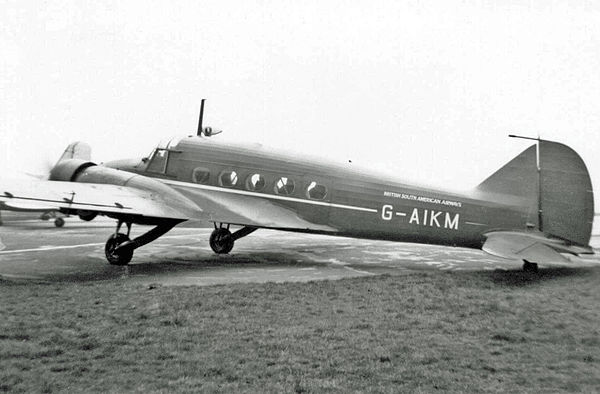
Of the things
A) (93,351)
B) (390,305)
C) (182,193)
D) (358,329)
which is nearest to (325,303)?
(390,305)

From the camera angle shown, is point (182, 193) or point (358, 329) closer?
point (358, 329)

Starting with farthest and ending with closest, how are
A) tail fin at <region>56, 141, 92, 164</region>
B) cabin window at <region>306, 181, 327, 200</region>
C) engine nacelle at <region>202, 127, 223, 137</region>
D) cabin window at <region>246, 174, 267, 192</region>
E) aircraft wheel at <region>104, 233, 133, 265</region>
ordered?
tail fin at <region>56, 141, 92, 164</region>, engine nacelle at <region>202, 127, 223, 137</region>, cabin window at <region>246, 174, 267, 192</region>, cabin window at <region>306, 181, 327, 200</region>, aircraft wheel at <region>104, 233, 133, 265</region>

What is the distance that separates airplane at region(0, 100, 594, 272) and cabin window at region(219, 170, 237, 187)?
0.08 ft

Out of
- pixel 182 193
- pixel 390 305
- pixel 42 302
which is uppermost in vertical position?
pixel 182 193

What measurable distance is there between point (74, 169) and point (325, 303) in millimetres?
9422

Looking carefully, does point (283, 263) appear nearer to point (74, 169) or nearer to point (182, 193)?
point (182, 193)

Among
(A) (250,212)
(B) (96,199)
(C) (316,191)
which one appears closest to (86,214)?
(B) (96,199)

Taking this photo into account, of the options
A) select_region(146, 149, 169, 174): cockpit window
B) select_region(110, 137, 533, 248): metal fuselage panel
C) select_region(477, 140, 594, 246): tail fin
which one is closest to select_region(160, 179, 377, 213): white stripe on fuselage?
select_region(110, 137, 533, 248): metal fuselage panel

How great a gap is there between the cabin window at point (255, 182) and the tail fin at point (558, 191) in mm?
5812

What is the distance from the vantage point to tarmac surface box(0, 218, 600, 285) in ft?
35.8

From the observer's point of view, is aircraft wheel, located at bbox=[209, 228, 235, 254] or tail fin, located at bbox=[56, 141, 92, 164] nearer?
aircraft wheel, located at bbox=[209, 228, 235, 254]

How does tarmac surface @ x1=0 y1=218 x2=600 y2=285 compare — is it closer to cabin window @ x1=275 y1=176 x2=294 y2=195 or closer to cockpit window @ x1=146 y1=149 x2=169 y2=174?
cabin window @ x1=275 y1=176 x2=294 y2=195

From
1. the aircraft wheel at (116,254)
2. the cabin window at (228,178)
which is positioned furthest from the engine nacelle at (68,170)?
the cabin window at (228,178)

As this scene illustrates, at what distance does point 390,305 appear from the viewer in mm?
7488
